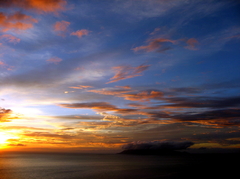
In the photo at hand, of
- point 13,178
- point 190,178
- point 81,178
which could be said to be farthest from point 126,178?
point 13,178

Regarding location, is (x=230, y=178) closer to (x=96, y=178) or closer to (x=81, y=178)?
(x=96, y=178)

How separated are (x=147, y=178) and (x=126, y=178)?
28.3 feet

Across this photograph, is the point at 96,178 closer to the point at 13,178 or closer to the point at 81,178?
the point at 81,178

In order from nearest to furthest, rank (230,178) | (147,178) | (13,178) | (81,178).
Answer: (230,178)
(147,178)
(81,178)
(13,178)

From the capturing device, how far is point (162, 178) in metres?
71.4

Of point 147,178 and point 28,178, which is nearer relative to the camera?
point 147,178

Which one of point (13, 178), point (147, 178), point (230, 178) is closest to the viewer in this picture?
point (230, 178)

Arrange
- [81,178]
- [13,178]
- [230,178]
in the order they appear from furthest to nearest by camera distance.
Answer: [13,178], [81,178], [230,178]

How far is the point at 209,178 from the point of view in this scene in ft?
Result: 228

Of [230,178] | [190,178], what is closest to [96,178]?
[190,178]

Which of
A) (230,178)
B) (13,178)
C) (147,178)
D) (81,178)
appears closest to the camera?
(230,178)

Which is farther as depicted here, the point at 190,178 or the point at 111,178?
the point at 111,178

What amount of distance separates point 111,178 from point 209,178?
126 ft

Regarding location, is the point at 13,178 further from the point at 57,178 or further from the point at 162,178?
the point at 162,178
